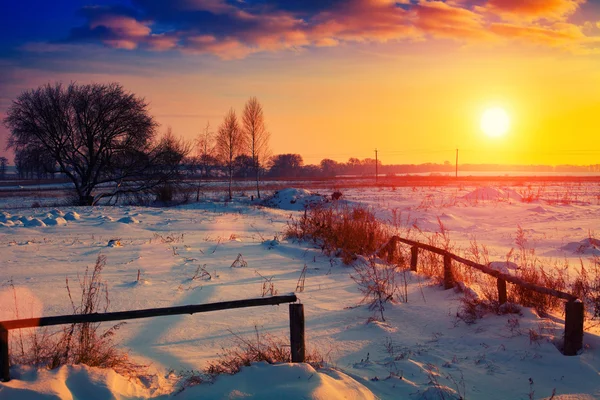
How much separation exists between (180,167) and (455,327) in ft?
82.4

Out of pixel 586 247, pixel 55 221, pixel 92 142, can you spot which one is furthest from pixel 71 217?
pixel 586 247

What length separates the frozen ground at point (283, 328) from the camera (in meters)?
3.81

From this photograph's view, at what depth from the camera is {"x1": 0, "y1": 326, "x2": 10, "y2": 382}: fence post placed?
355cm

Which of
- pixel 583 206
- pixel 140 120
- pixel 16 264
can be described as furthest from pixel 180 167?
pixel 583 206

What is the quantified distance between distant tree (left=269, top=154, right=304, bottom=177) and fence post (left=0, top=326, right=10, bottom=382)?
10699 cm

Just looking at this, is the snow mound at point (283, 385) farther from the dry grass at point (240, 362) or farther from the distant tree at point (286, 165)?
the distant tree at point (286, 165)

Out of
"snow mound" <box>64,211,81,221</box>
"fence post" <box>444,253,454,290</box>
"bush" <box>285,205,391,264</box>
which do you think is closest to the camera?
"fence post" <box>444,253,454,290</box>

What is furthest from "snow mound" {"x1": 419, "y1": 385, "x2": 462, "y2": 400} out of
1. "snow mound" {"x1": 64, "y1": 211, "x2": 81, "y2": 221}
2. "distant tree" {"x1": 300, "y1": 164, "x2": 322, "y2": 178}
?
"distant tree" {"x1": 300, "y1": 164, "x2": 322, "y2": 178}

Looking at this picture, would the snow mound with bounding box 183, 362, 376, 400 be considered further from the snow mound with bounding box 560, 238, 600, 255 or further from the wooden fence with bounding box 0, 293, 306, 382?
the snow mound with bounding box 560, 238, 600, 255

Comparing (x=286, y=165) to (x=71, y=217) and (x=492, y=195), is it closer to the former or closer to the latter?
(x=492, y=195)

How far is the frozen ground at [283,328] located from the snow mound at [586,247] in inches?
1.9

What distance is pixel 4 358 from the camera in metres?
3.58

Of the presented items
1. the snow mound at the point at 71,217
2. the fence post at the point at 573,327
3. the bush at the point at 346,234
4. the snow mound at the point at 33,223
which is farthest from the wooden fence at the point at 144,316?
the snow mound at the point at 71,217

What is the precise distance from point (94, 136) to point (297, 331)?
25856 millimetres
